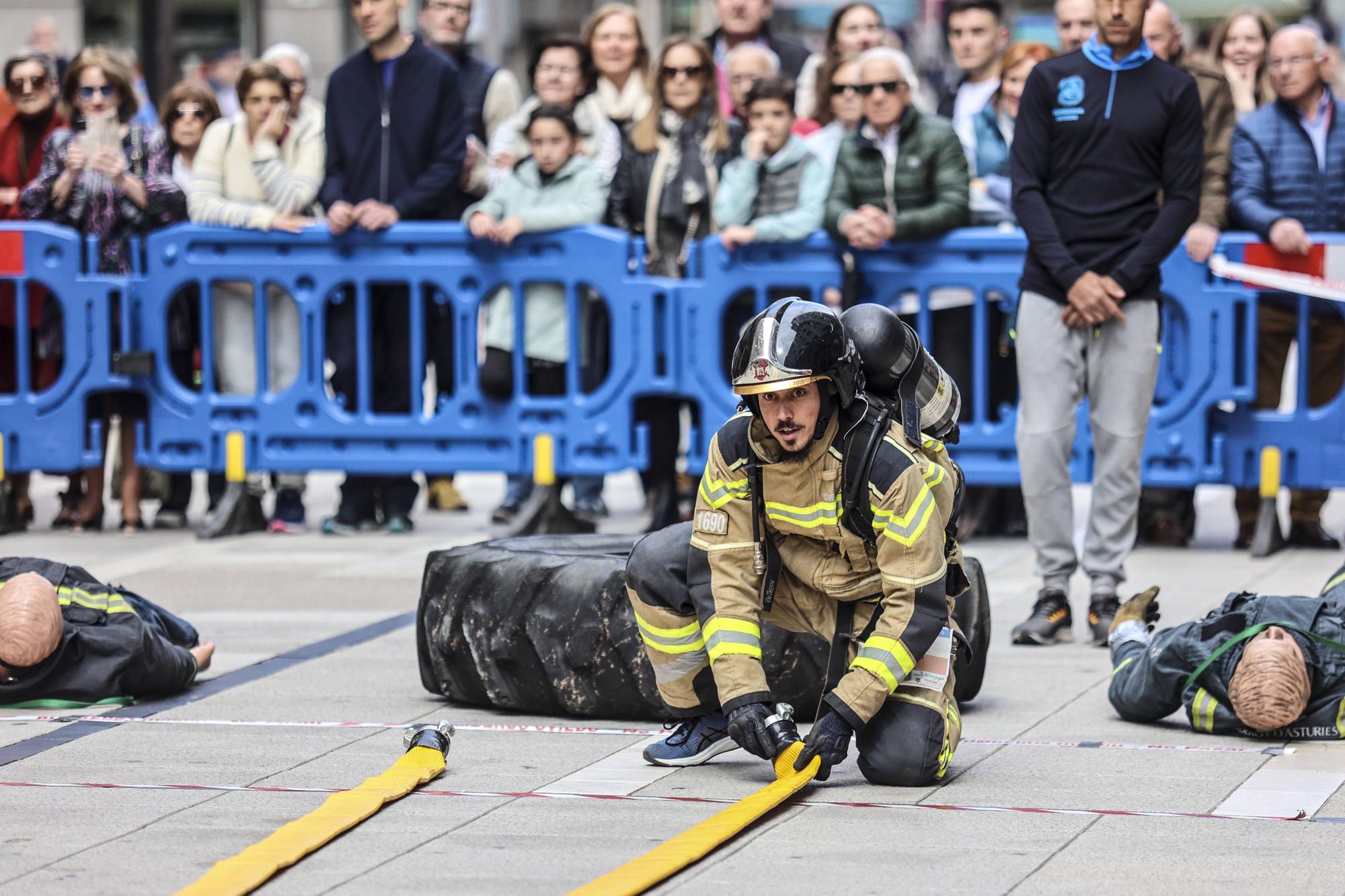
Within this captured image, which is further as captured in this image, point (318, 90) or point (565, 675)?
point (318, 90)

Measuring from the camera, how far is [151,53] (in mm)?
18938

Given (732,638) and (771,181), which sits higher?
(771,181)

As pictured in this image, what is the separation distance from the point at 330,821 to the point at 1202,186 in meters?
5.83

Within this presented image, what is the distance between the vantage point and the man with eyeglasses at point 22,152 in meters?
10.5

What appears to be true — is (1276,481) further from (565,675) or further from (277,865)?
(277,865)

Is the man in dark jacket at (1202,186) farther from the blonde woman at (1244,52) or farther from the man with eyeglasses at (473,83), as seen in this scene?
the man with eyeglasses at (473,83)

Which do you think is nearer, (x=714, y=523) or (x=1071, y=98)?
(x=714, y=523)

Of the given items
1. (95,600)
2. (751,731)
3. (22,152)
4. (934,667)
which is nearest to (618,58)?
(22,152)

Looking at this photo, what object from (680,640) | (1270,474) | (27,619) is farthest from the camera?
(1270,474)

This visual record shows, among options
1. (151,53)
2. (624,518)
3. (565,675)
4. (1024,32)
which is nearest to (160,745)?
(565,675)

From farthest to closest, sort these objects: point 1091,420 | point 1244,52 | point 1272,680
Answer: point 1244,52, point 1091,420, point 1272,680

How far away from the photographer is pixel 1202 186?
9.52 m

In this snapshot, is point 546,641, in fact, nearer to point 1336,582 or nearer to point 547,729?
point 547,729

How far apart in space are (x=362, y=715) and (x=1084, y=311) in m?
2.80
